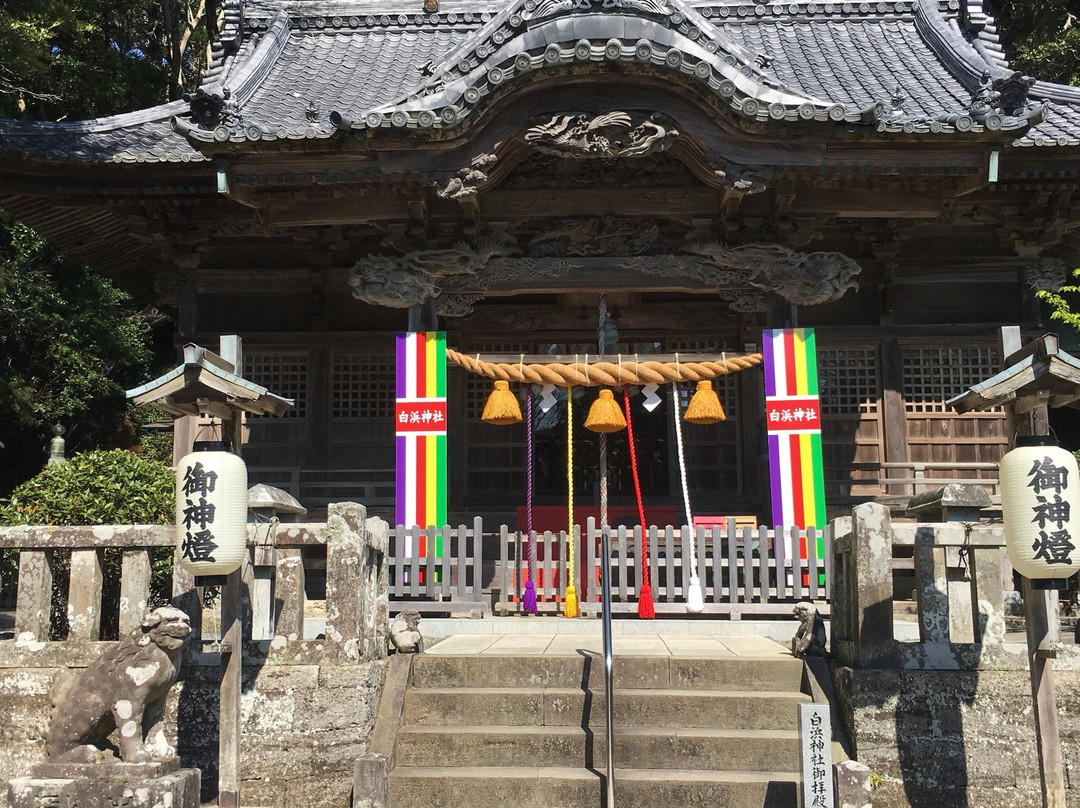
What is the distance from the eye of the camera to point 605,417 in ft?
33.8

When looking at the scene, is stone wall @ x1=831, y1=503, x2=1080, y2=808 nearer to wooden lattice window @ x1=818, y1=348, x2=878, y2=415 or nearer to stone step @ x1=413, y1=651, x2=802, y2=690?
stone step @ x1=413, y1=651, x2=802, y2=690

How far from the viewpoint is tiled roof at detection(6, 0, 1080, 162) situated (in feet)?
30.7

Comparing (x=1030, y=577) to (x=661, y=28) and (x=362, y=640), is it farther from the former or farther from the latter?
(x=661, y=28)

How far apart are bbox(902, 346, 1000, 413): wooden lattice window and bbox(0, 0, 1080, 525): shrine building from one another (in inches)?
1.3

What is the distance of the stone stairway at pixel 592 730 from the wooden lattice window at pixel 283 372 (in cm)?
569

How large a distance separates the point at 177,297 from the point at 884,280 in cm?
869

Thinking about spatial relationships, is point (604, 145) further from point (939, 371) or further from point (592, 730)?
point (592, 730)

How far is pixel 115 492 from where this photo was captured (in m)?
8.23

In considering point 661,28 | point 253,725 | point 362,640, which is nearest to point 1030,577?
point 362,640

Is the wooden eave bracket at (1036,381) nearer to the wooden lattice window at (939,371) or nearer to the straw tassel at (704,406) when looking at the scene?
the straw tassel at (704,406)

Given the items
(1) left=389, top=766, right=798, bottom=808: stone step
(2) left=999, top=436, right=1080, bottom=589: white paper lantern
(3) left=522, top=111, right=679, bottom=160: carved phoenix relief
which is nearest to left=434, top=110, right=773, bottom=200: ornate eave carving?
(3) left=522, top=111, right=679, bottom=160: carved phoenix relief

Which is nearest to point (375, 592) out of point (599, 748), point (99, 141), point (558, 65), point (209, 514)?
Answer: point (209, 514)

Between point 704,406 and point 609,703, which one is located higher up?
point 704,406

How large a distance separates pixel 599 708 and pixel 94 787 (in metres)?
3.18
